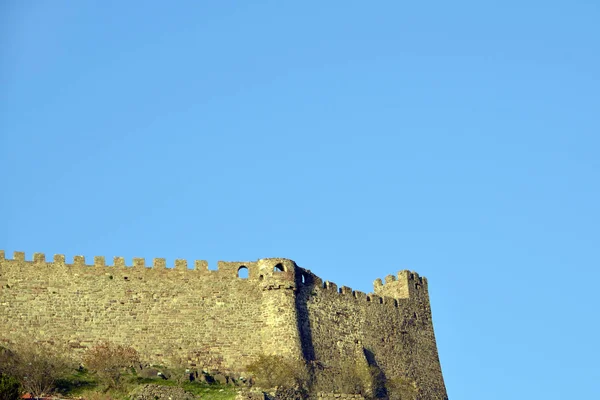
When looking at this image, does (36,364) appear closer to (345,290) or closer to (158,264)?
(158,264)

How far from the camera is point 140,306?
303 ft

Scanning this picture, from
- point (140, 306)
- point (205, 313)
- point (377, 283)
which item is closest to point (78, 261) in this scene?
point (140, 306)

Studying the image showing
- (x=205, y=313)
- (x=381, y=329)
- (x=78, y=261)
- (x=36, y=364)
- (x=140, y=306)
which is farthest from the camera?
(x=381, y=329)

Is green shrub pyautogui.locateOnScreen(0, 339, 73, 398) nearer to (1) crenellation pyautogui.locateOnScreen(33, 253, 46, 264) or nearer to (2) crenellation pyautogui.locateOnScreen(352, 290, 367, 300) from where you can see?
(1) crenellation pyautogui.locateOnScreen(33, 253, 46, 264)

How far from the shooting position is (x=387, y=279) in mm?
107812

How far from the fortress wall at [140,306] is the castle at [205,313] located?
60mm

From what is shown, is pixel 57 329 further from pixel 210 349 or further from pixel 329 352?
pixel 329 352

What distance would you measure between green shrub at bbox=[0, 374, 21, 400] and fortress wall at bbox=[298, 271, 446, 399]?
78.8 ft

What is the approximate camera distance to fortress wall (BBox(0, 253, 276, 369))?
294 feet

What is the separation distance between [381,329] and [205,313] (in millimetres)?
14145

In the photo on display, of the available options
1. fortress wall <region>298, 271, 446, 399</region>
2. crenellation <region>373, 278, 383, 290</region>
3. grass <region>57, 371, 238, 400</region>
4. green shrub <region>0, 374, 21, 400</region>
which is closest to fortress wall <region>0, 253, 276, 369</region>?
grass <region>57, 371, 238, 400</region>

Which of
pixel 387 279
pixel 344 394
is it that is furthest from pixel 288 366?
pixel 387 279

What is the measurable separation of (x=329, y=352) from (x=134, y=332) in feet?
44.2

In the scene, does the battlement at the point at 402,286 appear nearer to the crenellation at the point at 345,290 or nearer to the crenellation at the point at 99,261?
the crenellation at the point at 345,290
